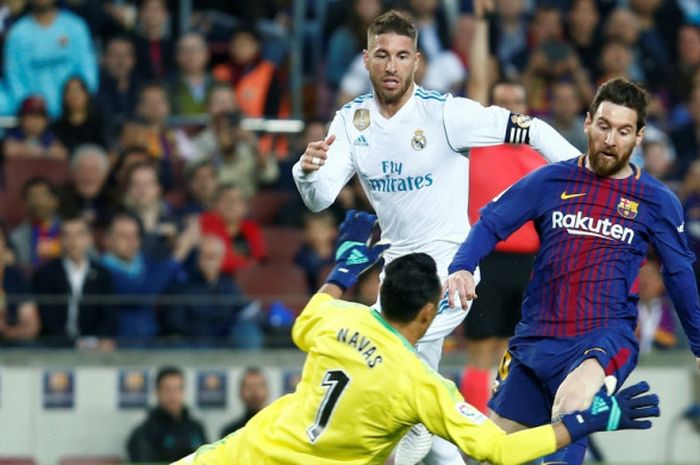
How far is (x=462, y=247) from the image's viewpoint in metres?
7.71

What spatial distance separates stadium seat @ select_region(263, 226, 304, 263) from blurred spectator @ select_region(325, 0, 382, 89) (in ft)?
7.33

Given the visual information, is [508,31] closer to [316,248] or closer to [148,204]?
[316,248]

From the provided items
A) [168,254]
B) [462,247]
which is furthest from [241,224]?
[462,247]

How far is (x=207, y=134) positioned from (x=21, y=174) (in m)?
1.81

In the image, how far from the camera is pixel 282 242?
13.9m

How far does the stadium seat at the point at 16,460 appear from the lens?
11867 mm

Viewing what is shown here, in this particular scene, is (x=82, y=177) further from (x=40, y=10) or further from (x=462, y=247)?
(x=462, y=247)

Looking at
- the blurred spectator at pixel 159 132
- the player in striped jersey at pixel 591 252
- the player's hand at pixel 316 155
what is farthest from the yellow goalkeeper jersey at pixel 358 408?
the blurred spectator at pixel 159 132

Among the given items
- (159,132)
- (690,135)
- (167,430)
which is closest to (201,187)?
Answer: (159,132)

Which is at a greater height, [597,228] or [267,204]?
[597,228]

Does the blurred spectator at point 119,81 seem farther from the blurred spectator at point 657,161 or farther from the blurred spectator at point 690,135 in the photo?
the blurred spectator at point 690,135

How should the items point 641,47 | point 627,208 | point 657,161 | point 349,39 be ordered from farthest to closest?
point 641,47, point 349,39, point 657,161, point 627,208

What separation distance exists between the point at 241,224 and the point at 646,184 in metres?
6.53

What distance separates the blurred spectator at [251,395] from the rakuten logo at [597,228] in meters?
5.23
